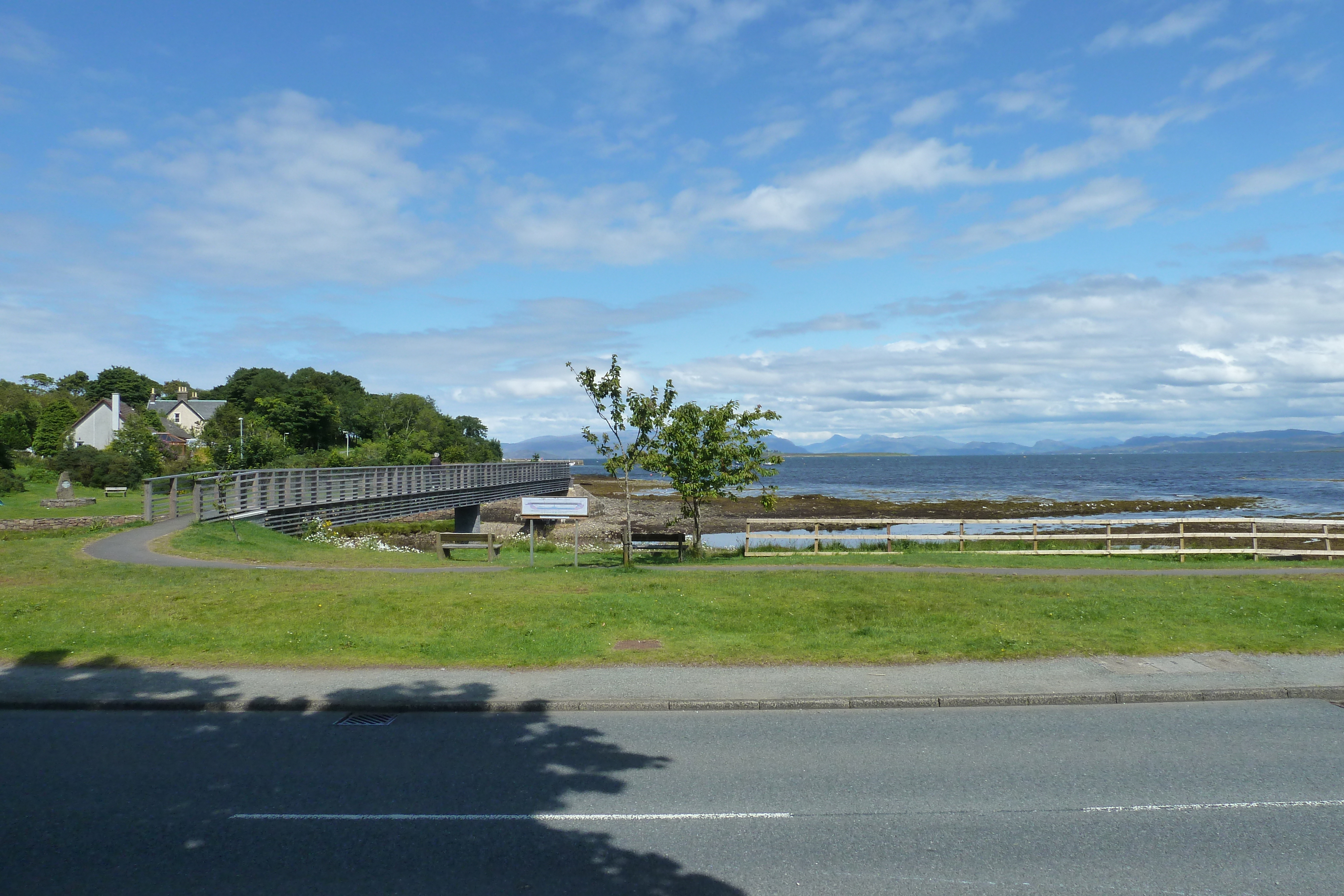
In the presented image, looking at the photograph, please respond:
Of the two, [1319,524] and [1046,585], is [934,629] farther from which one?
[1319,524]

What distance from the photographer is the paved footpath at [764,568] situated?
19.8 m

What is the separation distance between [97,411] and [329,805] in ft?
323

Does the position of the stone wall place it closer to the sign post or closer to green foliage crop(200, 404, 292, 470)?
green foliage crop(200, 404, 292, 470)

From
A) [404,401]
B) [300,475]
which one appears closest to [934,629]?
[300,475]

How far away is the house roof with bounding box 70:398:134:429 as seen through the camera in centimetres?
8057

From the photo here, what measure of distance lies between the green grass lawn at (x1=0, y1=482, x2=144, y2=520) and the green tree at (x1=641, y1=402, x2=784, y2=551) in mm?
20644

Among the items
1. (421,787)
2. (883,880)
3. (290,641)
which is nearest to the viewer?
(883,880)

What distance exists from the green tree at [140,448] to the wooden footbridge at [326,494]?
11.0 meters

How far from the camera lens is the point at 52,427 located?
76.7 m

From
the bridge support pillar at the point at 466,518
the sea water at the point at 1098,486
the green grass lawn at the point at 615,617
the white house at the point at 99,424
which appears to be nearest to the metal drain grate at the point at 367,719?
the green grass lawn at the point at 615,617

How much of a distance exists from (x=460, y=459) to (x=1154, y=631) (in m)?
103

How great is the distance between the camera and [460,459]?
110 metres

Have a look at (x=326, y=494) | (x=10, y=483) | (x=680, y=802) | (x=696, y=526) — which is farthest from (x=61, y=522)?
(x=680, y=802)

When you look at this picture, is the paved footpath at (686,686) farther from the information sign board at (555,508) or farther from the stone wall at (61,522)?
the stone wall at (61,522)
